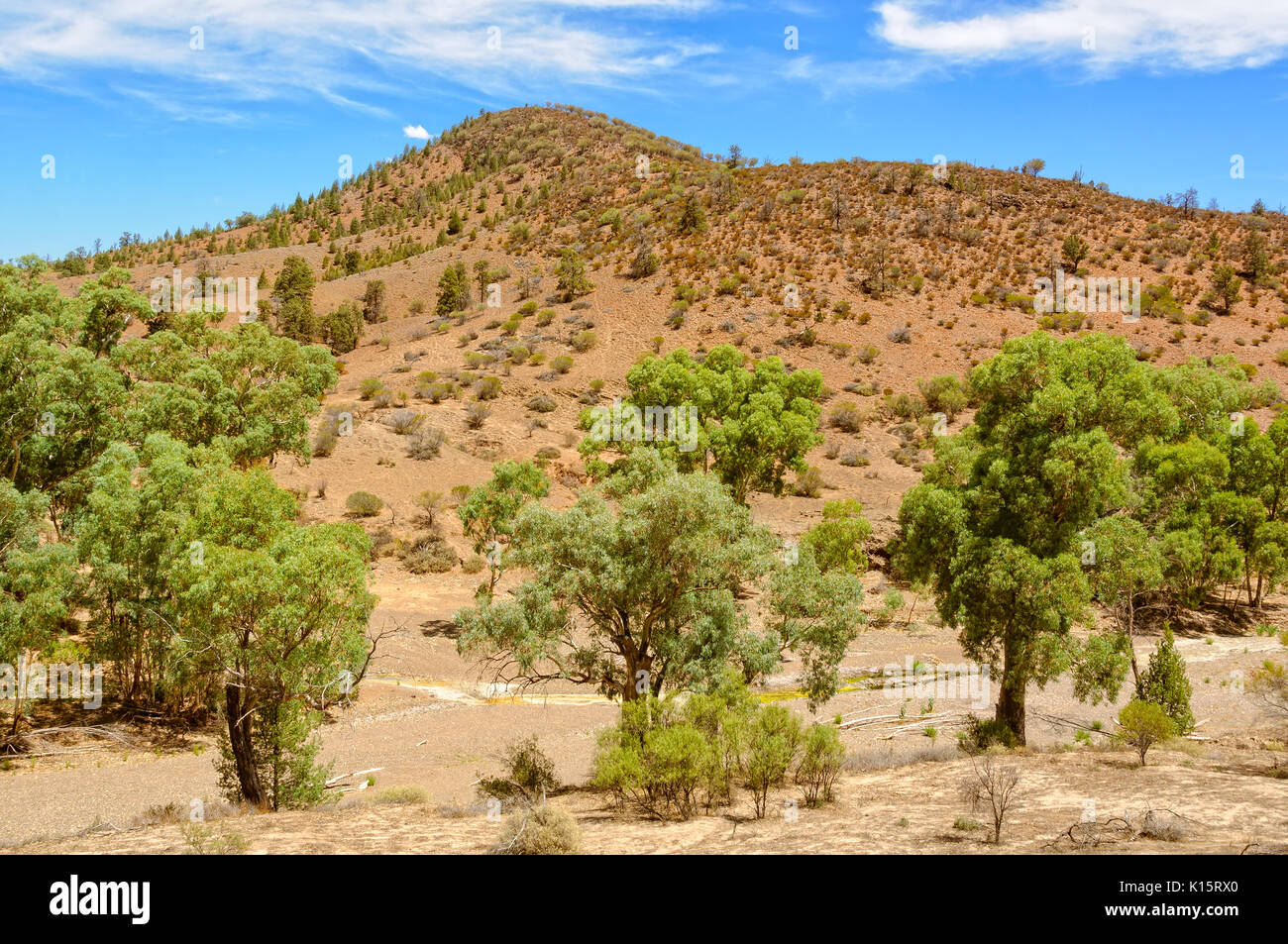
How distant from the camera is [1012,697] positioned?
1594 cm

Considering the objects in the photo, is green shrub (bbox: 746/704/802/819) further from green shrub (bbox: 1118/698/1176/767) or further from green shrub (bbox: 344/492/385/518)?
green shrub (bbox: 344/492/385/518)

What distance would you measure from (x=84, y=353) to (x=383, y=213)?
8054 cm

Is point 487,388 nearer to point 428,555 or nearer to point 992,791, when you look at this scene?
point 428,555

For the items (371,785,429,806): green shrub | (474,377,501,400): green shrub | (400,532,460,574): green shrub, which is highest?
(474,377,501,400): green shrub

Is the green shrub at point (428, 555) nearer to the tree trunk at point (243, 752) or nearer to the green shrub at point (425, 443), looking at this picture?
the green shrub at point (425, 443)

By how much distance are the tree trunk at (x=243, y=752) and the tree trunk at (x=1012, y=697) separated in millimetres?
12604

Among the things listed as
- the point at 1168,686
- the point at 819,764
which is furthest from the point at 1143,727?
the point at 819,764
